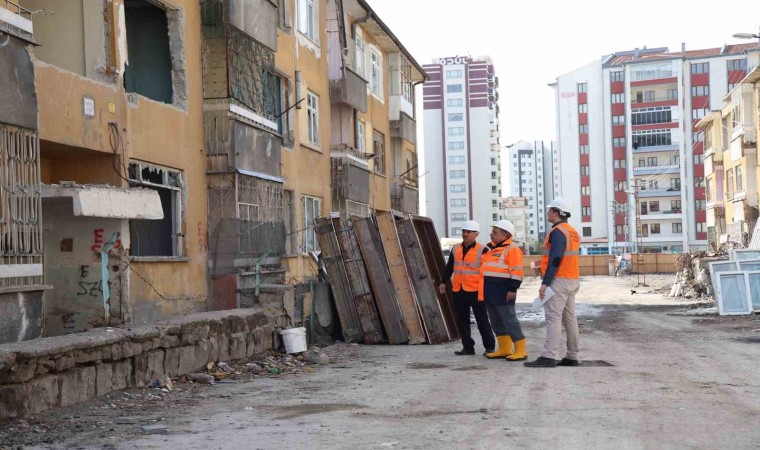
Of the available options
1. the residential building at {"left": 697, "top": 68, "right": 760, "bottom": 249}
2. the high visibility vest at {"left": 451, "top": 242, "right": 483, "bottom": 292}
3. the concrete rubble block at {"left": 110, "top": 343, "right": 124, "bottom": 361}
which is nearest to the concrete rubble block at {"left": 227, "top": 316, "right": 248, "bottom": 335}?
the concrete rubble block at {"left": 110, "top": 343, "right": 124, "bottom": 361}

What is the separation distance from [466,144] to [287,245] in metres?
110

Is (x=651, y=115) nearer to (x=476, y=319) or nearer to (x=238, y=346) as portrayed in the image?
(x=476, y=319)

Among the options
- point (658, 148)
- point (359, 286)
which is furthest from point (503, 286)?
point (658, 148)

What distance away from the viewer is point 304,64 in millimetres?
21172

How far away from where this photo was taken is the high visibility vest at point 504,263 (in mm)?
12180

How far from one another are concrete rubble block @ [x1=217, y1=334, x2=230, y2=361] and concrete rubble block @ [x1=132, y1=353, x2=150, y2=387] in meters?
1.91

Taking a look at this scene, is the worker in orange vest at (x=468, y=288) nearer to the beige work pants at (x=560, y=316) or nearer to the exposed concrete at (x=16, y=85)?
the beige work pants at (x=560, y=316)

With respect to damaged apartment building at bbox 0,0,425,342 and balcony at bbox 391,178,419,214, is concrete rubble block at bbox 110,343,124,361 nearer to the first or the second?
damaged apartment building at bbox 0,0,425,342

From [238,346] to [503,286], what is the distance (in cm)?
371

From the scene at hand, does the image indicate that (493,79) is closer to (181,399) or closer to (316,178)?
(316,178)

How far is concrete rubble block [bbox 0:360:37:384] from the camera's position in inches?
294

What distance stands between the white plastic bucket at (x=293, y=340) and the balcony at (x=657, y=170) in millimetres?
91366

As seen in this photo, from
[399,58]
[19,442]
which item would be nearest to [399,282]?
[19,442]

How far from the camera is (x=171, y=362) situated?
34.3ft
